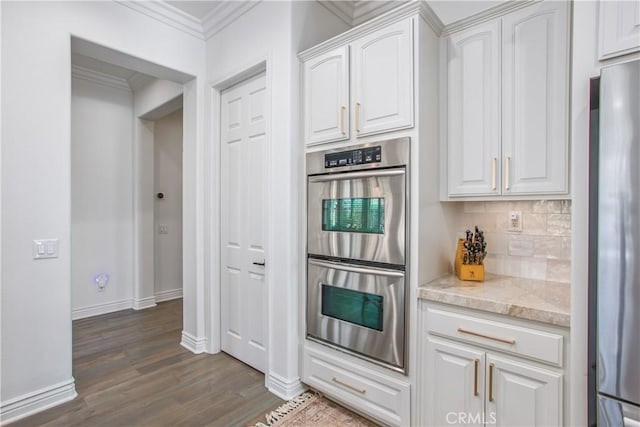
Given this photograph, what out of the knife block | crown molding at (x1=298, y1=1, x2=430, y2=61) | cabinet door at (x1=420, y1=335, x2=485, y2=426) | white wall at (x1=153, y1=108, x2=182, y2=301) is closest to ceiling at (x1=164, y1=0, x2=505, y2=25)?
crown molding at (x1=298, y1=1, x2=430, y2=61)

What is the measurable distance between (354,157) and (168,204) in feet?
12.1

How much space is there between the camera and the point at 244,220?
9.09 ft

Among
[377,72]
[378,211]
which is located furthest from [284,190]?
[377,72]

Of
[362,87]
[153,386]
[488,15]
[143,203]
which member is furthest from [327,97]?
[143,203]

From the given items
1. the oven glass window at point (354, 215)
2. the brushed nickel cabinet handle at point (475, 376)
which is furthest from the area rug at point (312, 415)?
the oven glass window at point (354, 215)

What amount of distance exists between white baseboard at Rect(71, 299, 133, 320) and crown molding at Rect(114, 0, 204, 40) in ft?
11.0

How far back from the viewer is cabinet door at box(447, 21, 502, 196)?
6.11 ft

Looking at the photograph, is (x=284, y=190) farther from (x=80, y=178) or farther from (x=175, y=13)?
(x=80, y=178)

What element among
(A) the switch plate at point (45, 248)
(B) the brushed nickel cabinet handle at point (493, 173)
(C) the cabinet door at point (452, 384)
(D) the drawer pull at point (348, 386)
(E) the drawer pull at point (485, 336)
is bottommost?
(D) the drawer pull at point (348, 386)

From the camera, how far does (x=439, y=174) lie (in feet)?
6.64

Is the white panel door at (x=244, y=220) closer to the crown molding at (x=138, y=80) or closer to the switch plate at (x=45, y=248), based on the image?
the switch plate at (x=45, y=248)

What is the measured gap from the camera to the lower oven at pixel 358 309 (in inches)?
72.7

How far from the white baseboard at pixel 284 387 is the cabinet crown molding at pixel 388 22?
2.31 metres

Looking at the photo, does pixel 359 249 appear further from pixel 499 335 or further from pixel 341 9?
pixel 341 9
